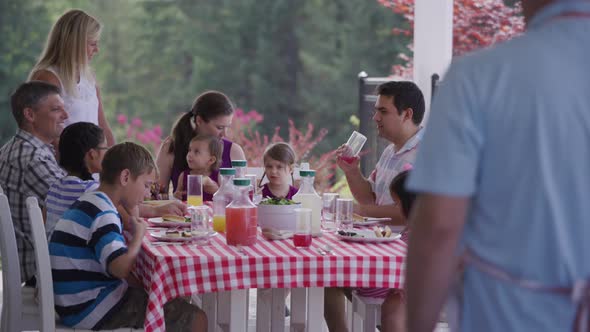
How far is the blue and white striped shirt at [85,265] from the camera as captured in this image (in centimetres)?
299

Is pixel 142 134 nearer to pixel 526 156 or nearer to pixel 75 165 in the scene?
pixel 75 165

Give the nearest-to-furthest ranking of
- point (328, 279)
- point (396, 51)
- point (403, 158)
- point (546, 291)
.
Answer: point (546, 291) → point (328, 279) → point (403, 158) → point (396, 51)

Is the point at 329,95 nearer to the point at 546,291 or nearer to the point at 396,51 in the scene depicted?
the point at 396,51

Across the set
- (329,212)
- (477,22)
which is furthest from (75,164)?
(477,22)

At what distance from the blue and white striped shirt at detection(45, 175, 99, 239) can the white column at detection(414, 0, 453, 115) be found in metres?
3.09

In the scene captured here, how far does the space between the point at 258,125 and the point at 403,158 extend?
34.7 ft

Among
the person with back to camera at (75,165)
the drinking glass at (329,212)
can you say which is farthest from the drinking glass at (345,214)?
the person with back to camera at (75,165)

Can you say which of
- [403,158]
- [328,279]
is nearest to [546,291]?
[328,279]

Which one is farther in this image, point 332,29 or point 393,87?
point 332,29

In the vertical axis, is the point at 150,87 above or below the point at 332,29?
below

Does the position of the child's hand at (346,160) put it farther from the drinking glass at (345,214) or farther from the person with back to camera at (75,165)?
the person with back to camera at (75,165)

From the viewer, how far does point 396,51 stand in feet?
45.1

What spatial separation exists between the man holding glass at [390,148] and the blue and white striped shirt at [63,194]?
1028 millimetres

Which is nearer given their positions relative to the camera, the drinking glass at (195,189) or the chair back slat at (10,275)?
the chair back slat at (10,275)
